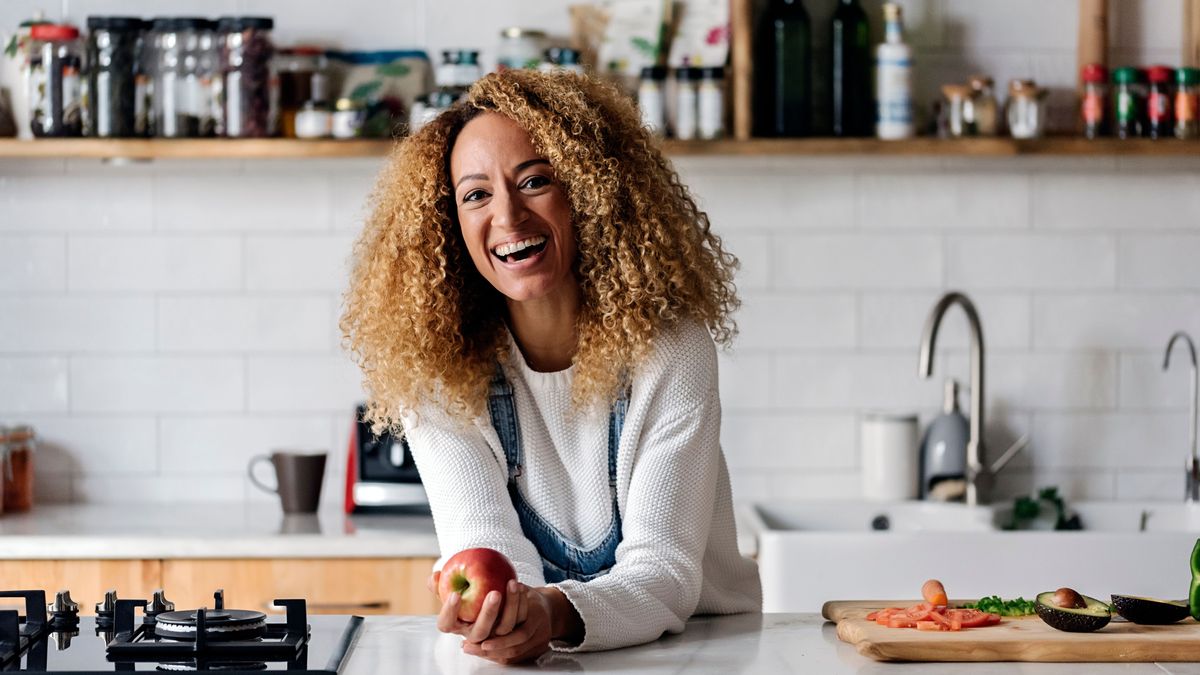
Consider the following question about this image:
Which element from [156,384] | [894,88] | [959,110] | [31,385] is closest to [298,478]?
[156,384]

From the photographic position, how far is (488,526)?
1.62m

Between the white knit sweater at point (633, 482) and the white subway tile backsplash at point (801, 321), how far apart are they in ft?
4.25

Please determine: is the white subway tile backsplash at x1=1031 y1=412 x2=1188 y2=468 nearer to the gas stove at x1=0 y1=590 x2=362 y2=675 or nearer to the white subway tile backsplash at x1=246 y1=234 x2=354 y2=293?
the white subway tile backsplash at x1=246 y1=234 x2=354 y2=293

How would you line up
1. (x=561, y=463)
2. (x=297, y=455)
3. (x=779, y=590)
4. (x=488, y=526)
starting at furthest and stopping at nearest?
(x=297, y=455), (x=779, y=590), (x=561, y=463), (x=488, y=526)

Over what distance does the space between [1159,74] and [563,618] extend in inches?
81.6

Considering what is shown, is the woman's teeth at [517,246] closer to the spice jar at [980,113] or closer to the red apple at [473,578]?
the red apple at [473,578]

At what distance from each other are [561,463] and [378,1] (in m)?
1.64

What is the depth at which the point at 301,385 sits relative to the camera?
3.09 meters

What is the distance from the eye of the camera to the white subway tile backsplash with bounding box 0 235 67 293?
3070 mm

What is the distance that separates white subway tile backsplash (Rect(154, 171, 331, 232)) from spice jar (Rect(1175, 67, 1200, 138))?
178 cm

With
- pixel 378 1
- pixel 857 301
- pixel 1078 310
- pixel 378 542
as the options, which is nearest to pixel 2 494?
pixel 378 542

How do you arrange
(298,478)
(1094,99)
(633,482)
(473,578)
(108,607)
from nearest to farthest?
1. (473,578)
2. (108,607)
3. (633,482)
4. (298,478)
5. (1094,99)

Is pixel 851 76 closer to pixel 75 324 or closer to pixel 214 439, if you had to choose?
pixel 214 439

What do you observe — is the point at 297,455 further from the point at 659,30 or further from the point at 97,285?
the point at 659,30
